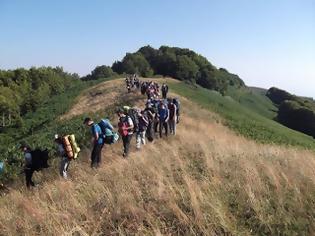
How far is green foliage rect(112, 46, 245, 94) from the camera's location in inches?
4092

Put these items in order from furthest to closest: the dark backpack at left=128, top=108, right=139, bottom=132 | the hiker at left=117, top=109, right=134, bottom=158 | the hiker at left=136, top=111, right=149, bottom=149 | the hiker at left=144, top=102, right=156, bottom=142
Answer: the hiker at left=144, top=102, right=156, bottom=142
the hiker at left=136, top=111, right=149, bottom=149
the dark backpack at left=128, top=108, right=139, bottom=132
the hiker at left=117, top=109, right=134, bottom=158

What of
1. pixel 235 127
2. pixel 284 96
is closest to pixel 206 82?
pixel 284 96

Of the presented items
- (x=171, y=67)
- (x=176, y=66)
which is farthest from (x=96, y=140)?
(x=171, y=67)

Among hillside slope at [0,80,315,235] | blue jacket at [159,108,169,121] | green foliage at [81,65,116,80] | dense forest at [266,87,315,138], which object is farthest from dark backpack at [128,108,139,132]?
green foliage at [81,65,116,80]

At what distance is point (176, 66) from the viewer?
342ft

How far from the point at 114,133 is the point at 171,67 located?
91.8 metres

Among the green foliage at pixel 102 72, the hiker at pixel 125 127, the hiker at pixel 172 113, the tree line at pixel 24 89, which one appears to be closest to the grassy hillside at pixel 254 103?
the green foliage at pixel 102 72

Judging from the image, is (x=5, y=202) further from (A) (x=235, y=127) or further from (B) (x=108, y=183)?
(A) (x=235, y=127)

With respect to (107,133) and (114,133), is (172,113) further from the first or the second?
(107,133)

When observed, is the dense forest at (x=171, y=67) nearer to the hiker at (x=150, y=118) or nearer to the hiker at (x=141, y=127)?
the hiker at (x=150, y=118)

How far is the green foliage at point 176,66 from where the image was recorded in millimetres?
103938

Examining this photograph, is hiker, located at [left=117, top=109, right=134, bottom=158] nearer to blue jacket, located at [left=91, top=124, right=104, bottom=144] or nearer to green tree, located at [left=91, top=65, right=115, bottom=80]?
blue jacket, located at [left=91, top=124, right=104, bottom=144]

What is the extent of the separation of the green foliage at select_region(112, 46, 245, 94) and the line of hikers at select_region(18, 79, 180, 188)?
3185 inches

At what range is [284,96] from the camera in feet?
503
